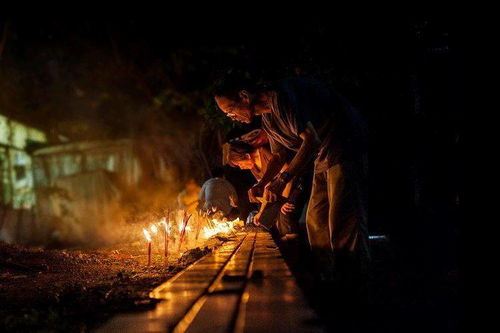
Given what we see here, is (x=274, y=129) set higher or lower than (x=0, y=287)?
higher

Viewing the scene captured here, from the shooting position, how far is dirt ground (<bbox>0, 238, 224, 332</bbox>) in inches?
83.9

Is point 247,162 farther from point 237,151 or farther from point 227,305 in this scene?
point 227,305

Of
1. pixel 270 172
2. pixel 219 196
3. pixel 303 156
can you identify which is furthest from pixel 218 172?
pixel 303 156

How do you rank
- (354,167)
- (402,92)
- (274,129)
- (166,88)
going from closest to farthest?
(354,167)
(274,129)
(402,92)
(166,88)

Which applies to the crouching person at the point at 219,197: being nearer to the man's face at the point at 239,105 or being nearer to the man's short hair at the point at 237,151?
the man's short hair at the point at 237,151

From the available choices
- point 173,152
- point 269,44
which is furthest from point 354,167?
point 173,152

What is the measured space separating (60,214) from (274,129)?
1495 centimetres

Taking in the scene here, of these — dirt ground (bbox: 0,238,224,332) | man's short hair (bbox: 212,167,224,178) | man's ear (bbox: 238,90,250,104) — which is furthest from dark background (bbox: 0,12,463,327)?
dirt ground (bbox: 0,238,224,332)

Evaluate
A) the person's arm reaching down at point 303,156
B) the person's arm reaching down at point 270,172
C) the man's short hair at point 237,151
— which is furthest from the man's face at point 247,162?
the person's arm reaching down at point 303,156

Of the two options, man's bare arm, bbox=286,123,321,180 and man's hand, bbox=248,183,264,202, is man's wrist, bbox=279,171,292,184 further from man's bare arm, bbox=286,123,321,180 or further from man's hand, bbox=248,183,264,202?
man's hand, bbox=248,183,264,202

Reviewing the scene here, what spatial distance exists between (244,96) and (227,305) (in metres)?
2.77

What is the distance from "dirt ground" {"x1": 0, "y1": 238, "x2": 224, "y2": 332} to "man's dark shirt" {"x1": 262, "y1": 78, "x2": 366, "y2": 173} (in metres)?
1.79

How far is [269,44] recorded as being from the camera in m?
8.99

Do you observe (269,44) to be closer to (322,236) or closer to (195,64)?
(195,64)
